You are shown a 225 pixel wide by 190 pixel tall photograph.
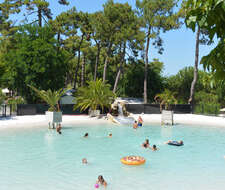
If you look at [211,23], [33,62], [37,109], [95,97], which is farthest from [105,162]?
[33,62]

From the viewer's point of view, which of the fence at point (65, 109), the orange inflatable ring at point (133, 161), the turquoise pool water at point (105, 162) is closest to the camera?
the turquoise pool water at point (105, 162)

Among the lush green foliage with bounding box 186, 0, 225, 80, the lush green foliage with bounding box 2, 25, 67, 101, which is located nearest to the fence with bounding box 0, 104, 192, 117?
the lush green foliage with bounding box 2, 25, 67, 101

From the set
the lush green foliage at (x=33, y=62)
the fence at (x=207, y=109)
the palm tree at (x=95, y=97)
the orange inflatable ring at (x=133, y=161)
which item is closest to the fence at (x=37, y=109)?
the palm tree at (x=95, y=97)

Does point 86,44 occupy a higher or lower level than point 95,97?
higher

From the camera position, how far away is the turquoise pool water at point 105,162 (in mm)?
9703

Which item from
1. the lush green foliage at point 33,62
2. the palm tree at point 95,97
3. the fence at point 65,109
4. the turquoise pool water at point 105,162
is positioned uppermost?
the lush green foliage at point 33,62

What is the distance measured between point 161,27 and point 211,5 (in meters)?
44.4

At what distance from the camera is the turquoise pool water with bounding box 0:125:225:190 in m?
9.70

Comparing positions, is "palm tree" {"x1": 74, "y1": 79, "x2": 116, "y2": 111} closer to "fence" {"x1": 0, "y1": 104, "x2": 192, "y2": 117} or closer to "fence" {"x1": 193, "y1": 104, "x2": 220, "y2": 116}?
"fence" {"x1": 0, "y1": 104, "x2": 192, "y2": 117}

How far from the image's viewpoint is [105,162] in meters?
12.9

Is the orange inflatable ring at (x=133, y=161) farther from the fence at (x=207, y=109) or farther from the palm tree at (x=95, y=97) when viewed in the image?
the fence at (x=207, y=109)

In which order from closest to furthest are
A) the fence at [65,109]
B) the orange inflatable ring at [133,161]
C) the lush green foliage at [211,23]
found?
the lush green foliage at [211,23] → the orange inflatable ring at [133,161] → the fence at [65,109]

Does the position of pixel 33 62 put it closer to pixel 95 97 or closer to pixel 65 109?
pixel 65 109

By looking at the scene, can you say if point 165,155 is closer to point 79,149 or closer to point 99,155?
point 99,155
